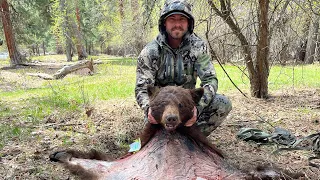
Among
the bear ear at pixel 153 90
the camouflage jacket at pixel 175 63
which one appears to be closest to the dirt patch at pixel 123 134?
the camouflage jacket at pixel 175 63

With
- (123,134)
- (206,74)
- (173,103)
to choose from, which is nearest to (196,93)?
(173,103)

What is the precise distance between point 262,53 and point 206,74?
123 inches

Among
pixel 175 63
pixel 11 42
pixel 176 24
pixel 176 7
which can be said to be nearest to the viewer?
pixel 176 7

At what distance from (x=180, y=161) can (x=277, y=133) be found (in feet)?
6.78

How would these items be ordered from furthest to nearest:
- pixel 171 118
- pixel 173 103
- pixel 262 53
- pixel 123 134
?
pixel 262 53, pixel 123 134, pixel 173 103, pixel 171 118

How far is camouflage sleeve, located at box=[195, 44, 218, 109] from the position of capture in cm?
356

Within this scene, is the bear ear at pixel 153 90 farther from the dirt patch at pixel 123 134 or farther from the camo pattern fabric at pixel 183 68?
the dirt patch at pixel 123 134

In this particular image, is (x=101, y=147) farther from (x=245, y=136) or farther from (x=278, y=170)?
(x=278, y=170)

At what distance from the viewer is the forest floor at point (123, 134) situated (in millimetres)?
3373

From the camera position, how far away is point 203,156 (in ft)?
9.38

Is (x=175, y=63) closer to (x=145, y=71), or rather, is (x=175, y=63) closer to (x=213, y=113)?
(x=145, y=71)

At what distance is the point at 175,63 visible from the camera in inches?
156

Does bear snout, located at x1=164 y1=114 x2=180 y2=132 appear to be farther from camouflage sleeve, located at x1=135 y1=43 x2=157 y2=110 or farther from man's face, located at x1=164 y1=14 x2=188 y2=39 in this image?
man's face, located at x1=164 y1=14 x2=188 y2=39

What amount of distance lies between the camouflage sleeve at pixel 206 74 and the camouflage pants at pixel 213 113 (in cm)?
33
